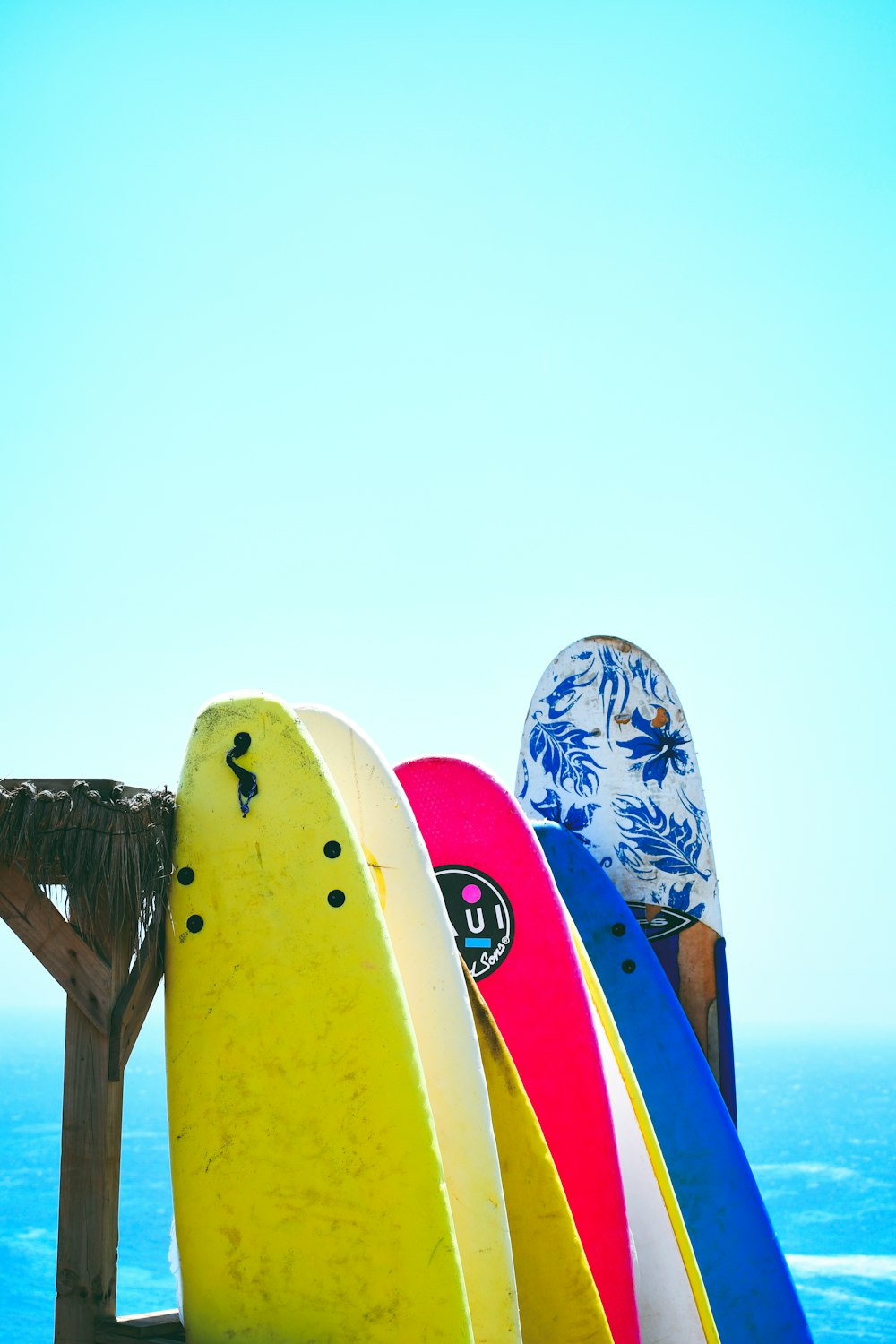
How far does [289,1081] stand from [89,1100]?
0.47 metres

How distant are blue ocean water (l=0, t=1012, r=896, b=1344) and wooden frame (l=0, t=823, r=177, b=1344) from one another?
622 inches

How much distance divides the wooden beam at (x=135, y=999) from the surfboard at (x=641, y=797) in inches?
99.9

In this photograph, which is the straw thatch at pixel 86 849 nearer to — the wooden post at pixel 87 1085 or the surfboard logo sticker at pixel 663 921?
the wooden post at pixel 87 1085

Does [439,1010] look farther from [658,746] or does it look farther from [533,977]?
[658,746]

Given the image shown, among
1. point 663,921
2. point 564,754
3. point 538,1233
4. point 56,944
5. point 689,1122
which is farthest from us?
point 564,754

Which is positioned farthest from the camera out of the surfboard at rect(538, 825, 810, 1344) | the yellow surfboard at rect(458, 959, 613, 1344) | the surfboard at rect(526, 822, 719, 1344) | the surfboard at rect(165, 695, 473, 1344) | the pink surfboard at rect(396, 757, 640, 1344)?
the surfboard at rect(538, 825, 810, 1344)

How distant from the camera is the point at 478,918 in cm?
406

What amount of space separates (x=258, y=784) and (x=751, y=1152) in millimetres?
39693

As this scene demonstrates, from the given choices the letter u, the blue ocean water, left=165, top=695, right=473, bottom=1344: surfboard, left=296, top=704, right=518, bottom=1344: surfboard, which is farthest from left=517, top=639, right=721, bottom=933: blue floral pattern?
the blue ocean water

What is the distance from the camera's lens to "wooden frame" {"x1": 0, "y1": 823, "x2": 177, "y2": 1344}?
2824mm

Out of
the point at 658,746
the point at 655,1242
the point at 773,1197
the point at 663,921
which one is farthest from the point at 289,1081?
the point at 773,1197

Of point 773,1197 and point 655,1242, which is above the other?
point 655,1242

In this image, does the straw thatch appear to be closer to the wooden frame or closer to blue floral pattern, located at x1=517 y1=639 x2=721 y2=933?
the wooden frame

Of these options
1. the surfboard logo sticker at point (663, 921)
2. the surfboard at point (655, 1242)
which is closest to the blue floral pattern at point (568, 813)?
the surfboard logo sticker at point (663, 921)
